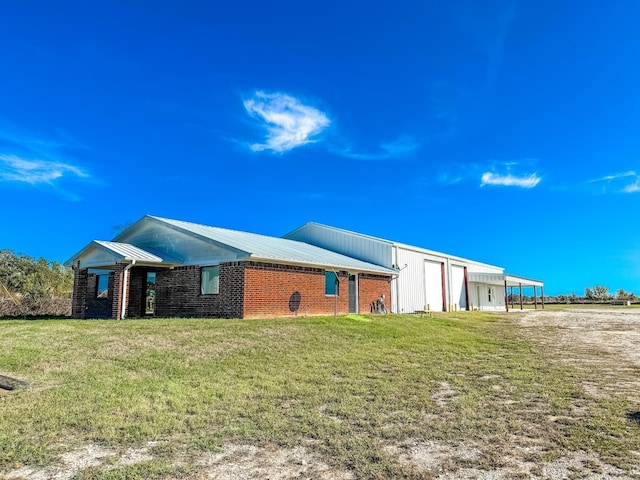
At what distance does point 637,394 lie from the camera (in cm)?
665

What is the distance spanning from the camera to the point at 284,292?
17.9m

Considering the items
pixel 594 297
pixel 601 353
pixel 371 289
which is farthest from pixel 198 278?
pixel 594 297

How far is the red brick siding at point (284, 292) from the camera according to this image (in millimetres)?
16594

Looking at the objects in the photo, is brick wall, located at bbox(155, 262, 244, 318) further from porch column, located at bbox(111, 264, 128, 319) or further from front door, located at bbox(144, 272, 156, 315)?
porch column, located at bbox(111, 264, 128, 319)

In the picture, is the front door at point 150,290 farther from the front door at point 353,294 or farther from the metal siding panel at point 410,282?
the metal siding panel at point 410,282

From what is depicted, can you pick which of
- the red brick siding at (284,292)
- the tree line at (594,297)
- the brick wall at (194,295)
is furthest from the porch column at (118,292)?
the tree line at (594,297)

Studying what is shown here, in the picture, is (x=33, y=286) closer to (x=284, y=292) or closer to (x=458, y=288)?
(x=284, y=292)

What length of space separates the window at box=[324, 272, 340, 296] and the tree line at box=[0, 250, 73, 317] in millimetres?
13207

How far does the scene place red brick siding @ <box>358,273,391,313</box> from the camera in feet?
75.6

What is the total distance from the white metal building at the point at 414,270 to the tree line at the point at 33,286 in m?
14.8

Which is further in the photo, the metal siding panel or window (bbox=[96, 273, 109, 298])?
the metal siding panel

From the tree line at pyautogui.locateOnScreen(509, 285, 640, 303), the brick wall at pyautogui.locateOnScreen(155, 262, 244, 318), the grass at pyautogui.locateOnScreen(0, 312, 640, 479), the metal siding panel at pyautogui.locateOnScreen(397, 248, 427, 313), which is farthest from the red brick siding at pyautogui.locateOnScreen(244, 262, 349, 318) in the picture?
the tree line at pyautogui.locateOnScreen(509, 285, 640, 303)

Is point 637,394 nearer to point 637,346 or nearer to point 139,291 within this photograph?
point 637,346

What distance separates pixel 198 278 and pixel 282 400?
1221 centimetres
